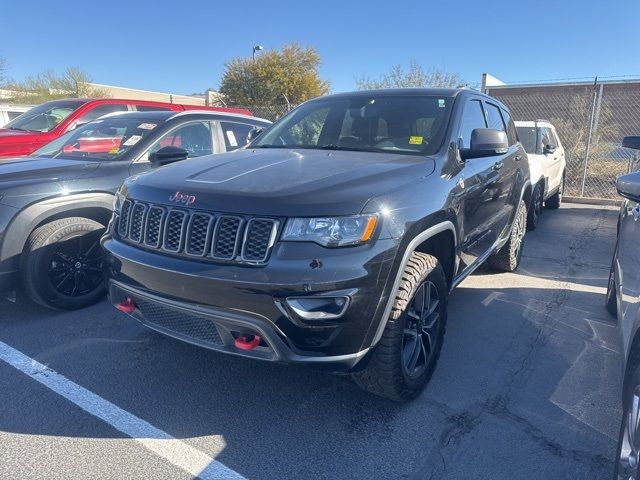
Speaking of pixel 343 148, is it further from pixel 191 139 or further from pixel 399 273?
pixel 191 139

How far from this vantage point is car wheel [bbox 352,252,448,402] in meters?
2.55

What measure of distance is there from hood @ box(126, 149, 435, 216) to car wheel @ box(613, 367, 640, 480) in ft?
4.45

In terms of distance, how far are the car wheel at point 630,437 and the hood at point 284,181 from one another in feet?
4.45

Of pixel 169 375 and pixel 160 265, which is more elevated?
pixel 160 265

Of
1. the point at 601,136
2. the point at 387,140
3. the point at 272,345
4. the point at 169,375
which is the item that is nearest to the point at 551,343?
the point at 387,140

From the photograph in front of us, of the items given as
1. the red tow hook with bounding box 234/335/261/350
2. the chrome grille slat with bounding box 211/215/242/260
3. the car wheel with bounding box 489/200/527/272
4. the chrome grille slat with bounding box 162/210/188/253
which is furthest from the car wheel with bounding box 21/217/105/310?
the car wheel with bounding box 489/200/527/272

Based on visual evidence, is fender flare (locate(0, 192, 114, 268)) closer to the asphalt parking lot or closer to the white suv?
the asphalt parking lot

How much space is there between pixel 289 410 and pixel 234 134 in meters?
3.64

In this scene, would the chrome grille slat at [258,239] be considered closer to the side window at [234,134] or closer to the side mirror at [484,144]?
the side mirror at [484,144]

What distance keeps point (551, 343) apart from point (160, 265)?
2914 millimetres

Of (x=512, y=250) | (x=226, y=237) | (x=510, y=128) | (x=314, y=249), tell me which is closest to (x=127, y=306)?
(x=226, y=237)

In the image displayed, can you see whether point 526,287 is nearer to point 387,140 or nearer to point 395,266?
point 387,140

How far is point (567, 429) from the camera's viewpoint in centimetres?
269

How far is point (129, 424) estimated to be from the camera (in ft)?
8.82
